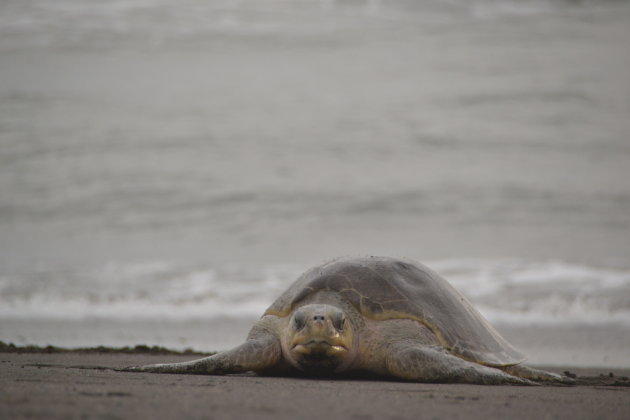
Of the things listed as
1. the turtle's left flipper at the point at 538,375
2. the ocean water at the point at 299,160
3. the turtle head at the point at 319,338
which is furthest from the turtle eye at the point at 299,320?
the ocean water at the point at 299,160

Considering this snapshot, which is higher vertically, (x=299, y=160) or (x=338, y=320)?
(x=299, y=160)

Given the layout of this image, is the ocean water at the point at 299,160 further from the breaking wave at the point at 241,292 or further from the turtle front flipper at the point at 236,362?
the turtle front flipper at the point at 236,362

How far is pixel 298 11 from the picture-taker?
29.7 m

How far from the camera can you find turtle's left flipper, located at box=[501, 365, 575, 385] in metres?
4.65

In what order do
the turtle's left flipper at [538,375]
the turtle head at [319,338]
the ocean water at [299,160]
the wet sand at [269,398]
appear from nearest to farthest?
the wet sand at [269,398] → the turtle head at [319,338] → the turtle's left flipper at [538,375] → the ocean water at [299,160]

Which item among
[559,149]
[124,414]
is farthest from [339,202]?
[124,414]

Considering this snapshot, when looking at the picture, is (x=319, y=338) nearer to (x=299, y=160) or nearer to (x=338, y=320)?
(x=338, y=320)

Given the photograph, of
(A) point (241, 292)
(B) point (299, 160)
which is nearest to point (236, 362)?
(A) point (241, 292)

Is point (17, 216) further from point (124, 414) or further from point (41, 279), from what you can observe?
point (124, 414)

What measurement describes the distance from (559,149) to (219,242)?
10.3 m

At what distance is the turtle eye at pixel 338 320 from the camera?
416 cm

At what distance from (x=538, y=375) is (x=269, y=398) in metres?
2.41

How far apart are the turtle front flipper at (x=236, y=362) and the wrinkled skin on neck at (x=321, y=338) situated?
97 mm

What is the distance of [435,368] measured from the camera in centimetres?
418
